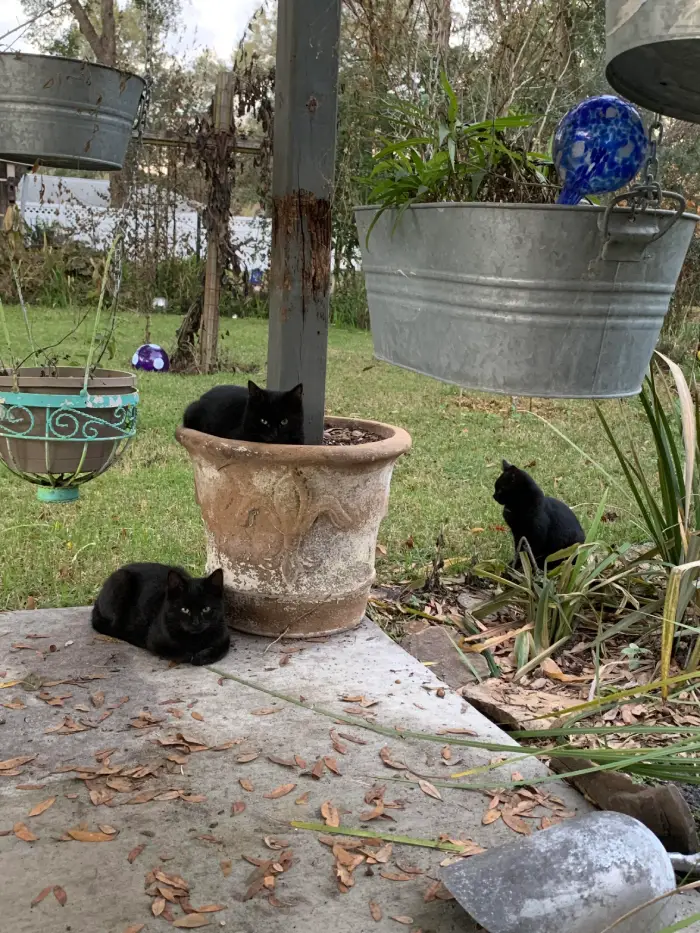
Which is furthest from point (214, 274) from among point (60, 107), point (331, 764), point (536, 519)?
point (331, 764)

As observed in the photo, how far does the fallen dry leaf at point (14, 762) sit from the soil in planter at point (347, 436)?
148cm

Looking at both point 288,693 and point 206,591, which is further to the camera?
point 206,591

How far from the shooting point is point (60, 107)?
8.32 feet

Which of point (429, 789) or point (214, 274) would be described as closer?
point (429, 789)

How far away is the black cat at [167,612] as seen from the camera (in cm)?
272

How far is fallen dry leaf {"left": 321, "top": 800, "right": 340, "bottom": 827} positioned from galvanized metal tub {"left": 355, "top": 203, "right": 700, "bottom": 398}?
Result: 1.06 metres

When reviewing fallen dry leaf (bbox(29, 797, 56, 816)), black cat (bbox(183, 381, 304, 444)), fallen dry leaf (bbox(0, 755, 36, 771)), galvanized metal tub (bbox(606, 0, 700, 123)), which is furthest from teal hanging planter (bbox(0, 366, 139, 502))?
galvanized metal tub (bbox(606, 0, 700, 123))

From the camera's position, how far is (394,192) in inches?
72.3

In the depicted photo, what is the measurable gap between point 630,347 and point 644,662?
1558 mm

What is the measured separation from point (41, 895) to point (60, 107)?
2133 mm

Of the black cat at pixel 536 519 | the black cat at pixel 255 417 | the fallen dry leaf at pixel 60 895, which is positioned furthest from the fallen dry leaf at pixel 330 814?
the black cat at pixel 536 519

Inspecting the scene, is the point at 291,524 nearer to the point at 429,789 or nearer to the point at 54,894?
the point at 429,789

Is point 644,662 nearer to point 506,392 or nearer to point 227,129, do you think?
point 506,392

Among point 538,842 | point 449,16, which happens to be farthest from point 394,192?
point 538,842
